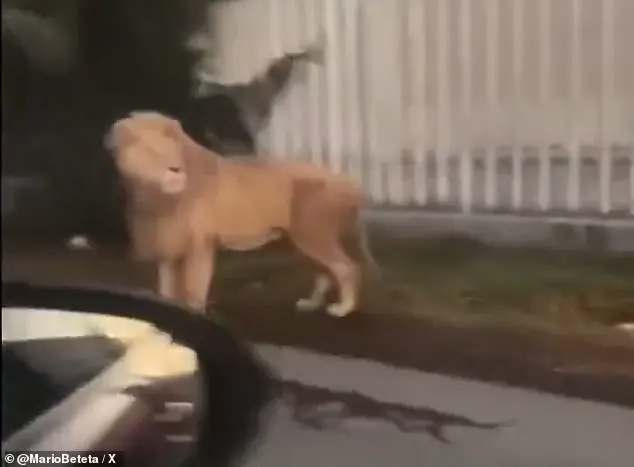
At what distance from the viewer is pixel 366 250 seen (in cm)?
87

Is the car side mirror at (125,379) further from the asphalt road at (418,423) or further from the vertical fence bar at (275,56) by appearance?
the vertical fence bar at (275,56)

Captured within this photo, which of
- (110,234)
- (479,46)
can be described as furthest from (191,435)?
(479,46)

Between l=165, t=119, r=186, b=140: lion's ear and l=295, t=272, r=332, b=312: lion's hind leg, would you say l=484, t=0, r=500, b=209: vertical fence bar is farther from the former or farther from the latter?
l=165, t=119, r=186, b=140: lion's ear

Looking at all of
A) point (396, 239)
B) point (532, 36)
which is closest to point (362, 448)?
point (396, 239)

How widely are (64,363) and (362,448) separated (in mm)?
352

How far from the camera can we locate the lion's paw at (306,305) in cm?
88

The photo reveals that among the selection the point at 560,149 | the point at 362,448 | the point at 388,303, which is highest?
the point at 560,149

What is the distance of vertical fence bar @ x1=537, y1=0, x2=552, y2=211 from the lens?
0.82m

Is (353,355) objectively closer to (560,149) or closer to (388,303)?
(388,303)

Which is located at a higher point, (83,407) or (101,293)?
(101,293)

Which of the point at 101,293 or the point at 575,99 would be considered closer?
the point at 575,99

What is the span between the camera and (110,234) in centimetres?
91

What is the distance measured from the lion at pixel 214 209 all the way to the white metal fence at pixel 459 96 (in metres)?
0.04

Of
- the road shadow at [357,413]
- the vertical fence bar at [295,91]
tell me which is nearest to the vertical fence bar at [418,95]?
the vertical fence bar at [295,91]
